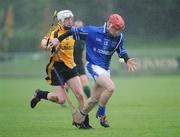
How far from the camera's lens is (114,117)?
15.9 m

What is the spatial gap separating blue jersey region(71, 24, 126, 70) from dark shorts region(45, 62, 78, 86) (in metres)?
1.25

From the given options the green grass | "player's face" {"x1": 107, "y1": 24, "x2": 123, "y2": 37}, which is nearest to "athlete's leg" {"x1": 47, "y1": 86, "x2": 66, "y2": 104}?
the green grass

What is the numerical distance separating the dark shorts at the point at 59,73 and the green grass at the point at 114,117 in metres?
0.83

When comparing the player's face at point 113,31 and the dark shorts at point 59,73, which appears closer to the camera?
the player's face at point 113,31

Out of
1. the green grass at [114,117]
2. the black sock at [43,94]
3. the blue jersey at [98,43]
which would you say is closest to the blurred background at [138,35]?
the green grass at [114,117]

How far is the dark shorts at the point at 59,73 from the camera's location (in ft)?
48.0

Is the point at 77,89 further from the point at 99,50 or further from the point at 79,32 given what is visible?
the point at 79,32

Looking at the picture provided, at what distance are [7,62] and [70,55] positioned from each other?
2554cm

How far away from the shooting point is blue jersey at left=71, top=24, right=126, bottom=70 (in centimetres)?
1339

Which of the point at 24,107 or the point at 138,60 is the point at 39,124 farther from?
the point at 138,60


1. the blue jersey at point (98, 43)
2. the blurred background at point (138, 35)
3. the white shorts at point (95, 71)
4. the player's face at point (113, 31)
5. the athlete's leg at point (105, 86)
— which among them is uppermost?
the player's face at point (113, 31)

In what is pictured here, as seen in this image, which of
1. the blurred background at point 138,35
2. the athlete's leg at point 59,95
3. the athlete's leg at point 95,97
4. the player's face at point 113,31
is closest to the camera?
the player's face at point 113,31

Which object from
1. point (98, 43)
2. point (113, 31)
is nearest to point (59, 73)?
point (98, 43)

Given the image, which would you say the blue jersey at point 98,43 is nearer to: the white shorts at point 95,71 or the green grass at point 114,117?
the white shorts at point 95,71
